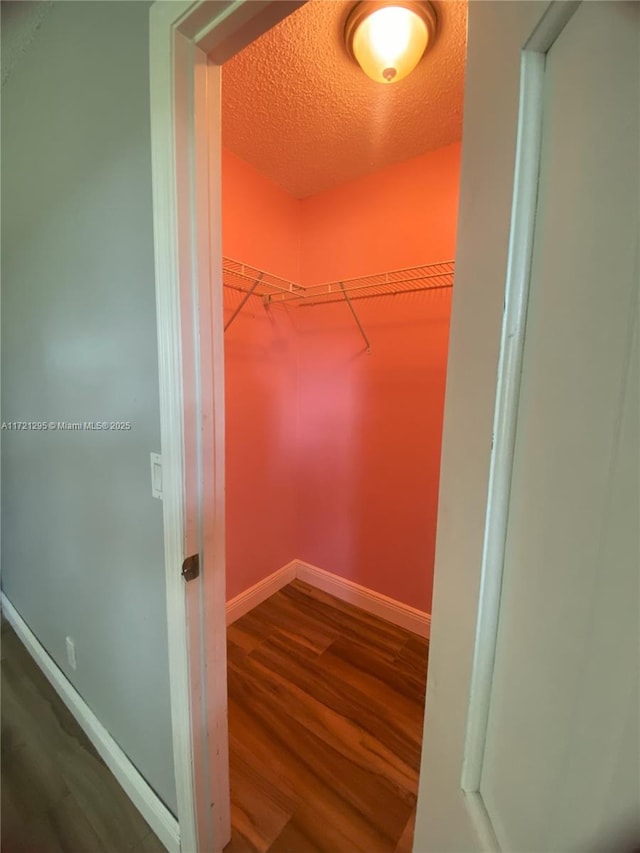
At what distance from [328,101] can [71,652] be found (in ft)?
7.92

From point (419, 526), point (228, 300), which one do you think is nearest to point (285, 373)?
point (228, 300)

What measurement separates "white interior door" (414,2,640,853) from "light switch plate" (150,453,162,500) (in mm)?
693

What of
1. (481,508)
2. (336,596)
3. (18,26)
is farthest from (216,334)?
(336,596)

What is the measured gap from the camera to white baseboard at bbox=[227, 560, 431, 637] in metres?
1.95

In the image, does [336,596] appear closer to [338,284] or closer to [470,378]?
[338,284]

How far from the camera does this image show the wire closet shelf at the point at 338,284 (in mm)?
1661

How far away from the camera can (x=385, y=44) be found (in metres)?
1.03

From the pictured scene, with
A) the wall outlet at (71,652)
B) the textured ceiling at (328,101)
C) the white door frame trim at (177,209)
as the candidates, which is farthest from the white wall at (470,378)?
the wall outlet at (71,652)

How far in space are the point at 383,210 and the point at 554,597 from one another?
6.52 ft

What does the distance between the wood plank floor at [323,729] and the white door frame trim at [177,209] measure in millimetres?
550

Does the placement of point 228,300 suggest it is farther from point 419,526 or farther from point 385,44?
point 419,526

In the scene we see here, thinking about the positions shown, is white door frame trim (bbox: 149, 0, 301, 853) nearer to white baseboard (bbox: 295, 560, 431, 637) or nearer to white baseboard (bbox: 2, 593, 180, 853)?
white baseboard (bbox: 2, 593, 180, 853)

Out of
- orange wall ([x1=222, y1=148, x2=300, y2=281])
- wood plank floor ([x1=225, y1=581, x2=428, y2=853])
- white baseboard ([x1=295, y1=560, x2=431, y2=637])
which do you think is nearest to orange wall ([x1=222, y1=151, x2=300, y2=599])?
orange wall ([x1=222, y1=148, x2=300, y2=281])

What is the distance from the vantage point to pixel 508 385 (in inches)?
14.8
